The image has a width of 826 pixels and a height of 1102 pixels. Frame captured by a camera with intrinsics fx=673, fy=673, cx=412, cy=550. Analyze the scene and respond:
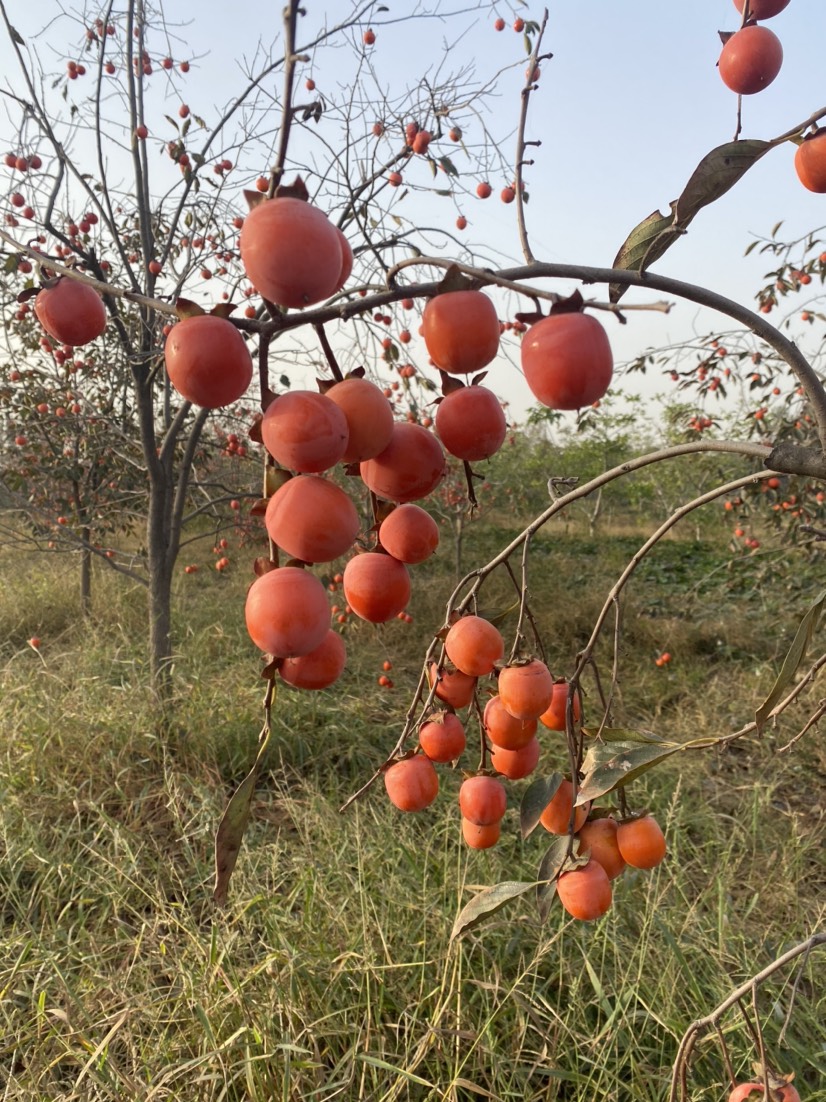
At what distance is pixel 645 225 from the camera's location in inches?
21.0

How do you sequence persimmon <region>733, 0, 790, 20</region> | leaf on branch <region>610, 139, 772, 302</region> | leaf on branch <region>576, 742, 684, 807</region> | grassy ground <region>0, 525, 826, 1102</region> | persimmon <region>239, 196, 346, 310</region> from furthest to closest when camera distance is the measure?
grassy ground <region>0, 525, 826, 1102</region> → persimmon <region>733, 0, 790, 20</region> → leaf on branch <region>576, 742, 684, 807</region> → leaf on branch <region>610, 139, 772, 302</region> → persimmon <region>239, 196, 346, 310</region>

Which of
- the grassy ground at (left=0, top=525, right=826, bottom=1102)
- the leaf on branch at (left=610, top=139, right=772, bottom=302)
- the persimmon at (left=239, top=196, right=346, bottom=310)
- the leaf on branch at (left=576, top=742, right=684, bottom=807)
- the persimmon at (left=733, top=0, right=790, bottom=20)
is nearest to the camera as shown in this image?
the persimmon at (left=239, top=196, right=346, bottom=310)

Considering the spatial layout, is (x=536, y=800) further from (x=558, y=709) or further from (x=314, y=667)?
(x=314, y=667)

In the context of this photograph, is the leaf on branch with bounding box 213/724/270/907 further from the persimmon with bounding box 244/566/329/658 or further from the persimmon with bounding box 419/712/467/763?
the persimmon with bounding box 419/712/467/763

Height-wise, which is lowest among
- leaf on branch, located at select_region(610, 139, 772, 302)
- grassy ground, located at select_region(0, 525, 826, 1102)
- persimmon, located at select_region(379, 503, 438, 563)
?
grassy ground, located at select_region(0, 525, 826, 1102)

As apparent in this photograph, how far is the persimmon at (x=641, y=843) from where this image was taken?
72 cm

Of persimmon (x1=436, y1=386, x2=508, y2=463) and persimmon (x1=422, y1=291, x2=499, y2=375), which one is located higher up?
persimmon (x1=422, y1=291, x2=499, y2=375)

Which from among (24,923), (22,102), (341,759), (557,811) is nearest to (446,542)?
(341,759)

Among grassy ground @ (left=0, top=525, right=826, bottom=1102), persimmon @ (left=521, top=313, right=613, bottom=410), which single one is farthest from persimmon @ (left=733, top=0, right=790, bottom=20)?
grassy ground @ (left=0, top=525, right=826, bottom=1102)

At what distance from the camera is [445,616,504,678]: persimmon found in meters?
0.75

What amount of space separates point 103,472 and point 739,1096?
5.44 meters

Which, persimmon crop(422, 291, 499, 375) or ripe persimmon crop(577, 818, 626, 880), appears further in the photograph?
ripe persimmon crop(577, 818, 626, 880)

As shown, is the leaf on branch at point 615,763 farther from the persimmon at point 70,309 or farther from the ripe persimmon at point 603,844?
the persimmon at point 70,309

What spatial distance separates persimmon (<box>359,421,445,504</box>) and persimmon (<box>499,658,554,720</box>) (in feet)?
0.92
